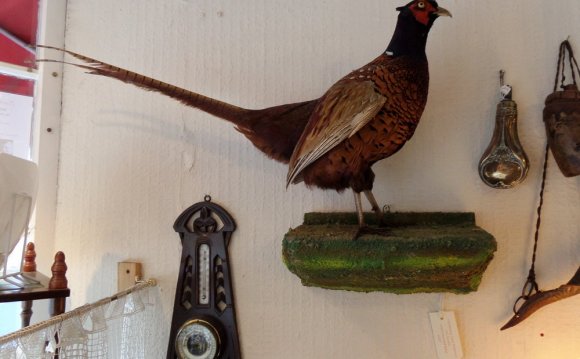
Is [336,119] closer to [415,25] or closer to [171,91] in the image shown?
[415,25]

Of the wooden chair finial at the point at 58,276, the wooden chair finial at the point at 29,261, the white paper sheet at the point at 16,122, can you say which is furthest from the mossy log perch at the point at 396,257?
the white paper sheet at the point at 16,122

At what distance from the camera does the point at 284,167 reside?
1.07 meters

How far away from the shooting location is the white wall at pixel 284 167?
0.92 m

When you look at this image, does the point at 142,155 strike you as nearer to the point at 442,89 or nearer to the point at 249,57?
the point at 249,57

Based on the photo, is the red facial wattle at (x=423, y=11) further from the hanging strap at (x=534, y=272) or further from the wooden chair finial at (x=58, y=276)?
the wooden chair finial at (x=58, y=276)

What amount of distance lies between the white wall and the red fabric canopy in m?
0.11

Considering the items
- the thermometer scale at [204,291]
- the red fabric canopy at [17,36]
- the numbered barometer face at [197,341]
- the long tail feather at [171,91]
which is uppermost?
the red fabric canopy at [17,36]

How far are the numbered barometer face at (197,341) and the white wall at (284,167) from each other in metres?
0.08

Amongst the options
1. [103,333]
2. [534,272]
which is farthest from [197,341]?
[534,272]

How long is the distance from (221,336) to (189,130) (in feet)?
1.74

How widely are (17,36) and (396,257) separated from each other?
1.20m

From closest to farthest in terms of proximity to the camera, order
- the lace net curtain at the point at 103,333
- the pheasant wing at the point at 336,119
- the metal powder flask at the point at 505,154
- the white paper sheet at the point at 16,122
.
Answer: the lace net curtain at the point at 103,333 → the pheasant wing at the point at 336,119 → the metal powder flask at the point at 505,154 → the white paper sheet at the point at 16,122

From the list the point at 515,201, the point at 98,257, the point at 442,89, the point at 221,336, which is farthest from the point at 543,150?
the point at 98,257

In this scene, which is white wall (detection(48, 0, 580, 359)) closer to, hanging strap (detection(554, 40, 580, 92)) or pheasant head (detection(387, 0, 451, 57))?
hanging strap (detection(554, 40, 580, 92))
